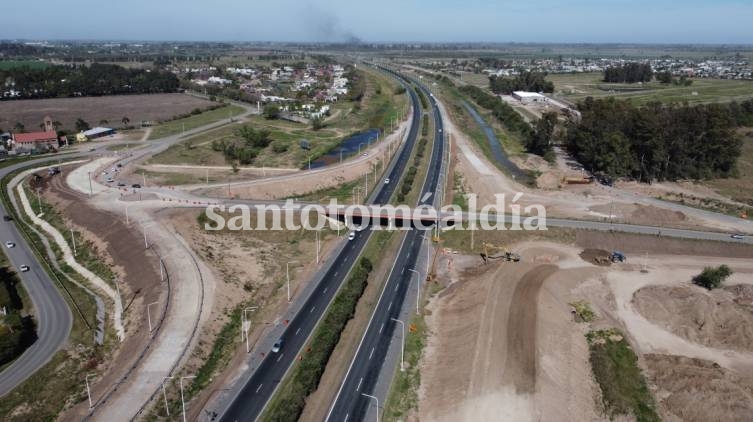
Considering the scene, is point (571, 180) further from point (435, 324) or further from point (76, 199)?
point (76, 199)

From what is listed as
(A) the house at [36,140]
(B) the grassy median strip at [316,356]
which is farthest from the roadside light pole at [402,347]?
(A) the house at [36,140]

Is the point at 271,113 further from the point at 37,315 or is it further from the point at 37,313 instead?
the point at 37,315

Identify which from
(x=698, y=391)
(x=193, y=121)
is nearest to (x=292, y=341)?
(x=698, y=391)

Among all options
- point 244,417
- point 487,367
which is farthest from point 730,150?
point 244,417

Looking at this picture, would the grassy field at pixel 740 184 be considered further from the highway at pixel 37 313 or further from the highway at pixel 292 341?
the highway at pixel 37 313

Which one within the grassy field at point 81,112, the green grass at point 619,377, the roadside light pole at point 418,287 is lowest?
the green grass at point 619,377

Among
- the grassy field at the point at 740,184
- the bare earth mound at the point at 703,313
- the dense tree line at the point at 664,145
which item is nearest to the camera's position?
the bare earth mound at the point at 703,313
